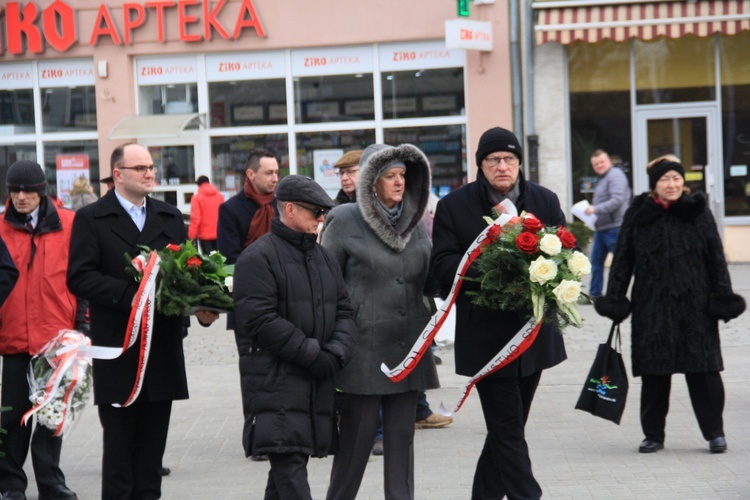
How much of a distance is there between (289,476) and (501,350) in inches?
48.3

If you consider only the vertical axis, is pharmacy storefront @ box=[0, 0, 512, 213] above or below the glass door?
above

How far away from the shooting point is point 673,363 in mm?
7305

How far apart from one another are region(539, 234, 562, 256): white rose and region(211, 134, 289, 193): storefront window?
14191mm

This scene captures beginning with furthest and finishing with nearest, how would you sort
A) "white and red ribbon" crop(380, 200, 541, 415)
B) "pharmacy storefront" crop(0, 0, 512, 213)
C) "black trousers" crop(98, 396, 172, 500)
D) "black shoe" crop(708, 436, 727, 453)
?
"pharmacy storefront" crop(0, 0, 512, 213), "black shoe" crop(708, 436, 727, 453), "black trousers" crop(98, 396, 172, 500), "white and red ribbon" crop(380, 200, 541, 415)

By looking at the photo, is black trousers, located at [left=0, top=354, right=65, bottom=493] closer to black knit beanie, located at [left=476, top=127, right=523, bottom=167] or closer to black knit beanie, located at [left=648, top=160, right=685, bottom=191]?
black knit beanie, located at [left=476, top=127, right=523, bottom=167]

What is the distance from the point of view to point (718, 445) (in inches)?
289

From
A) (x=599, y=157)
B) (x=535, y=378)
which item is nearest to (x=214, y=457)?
(x=535, y=378)

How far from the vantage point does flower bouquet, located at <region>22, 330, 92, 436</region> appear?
6.53 metres

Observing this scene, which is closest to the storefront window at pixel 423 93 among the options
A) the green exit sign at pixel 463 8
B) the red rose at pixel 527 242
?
the green exit sign at pixel 463 8

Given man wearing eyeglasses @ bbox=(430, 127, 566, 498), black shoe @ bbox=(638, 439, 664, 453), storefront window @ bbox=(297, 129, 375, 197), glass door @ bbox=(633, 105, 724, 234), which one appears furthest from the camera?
storefront window @ bbox=(297, 129, 375, 197)

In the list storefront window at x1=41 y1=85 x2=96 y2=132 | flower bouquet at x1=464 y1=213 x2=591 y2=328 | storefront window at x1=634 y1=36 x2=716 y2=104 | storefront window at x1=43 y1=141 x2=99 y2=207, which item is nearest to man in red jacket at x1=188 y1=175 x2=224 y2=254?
storefront window at x1=43 y1=141 x2=99 y2=207

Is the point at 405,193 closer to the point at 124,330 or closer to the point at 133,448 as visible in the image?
the point at 124,330

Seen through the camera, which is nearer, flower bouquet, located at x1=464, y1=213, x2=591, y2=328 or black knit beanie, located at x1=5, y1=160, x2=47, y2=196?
flower bouquet, located at x1=464, y1=213, x2=591, y2=328

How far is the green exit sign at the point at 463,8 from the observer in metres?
17.5
